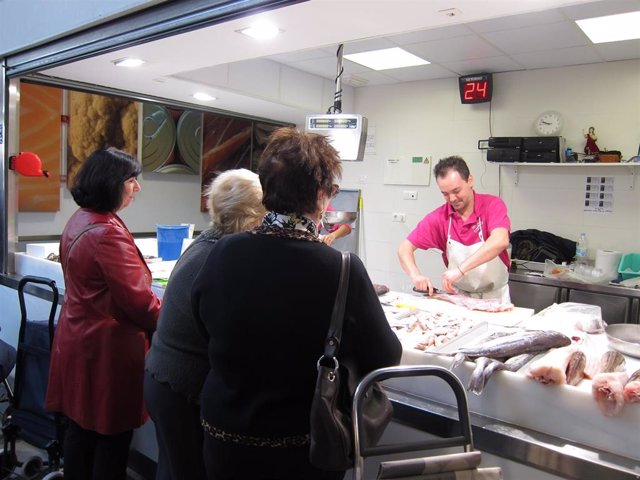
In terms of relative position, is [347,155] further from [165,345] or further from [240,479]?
[240,479]

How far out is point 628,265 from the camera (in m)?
4.38

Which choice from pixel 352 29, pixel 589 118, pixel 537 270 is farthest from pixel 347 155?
pixel 589 118

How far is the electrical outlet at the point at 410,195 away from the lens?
18.6ft

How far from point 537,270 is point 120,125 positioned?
13.5 feet

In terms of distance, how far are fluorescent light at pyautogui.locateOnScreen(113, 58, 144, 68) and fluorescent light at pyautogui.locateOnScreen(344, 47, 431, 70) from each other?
2.15 metres

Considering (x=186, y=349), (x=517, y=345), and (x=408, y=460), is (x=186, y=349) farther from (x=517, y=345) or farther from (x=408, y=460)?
(x=517, y=345)

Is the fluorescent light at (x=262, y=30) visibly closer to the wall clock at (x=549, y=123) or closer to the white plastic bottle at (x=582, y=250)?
the wall clock at (x=549, y=123)

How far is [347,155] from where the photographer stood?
261 centimetres

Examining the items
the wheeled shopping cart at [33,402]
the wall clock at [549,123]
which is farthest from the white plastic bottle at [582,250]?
the wheeled shopping cart at [33,402]

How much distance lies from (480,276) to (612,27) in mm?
2086

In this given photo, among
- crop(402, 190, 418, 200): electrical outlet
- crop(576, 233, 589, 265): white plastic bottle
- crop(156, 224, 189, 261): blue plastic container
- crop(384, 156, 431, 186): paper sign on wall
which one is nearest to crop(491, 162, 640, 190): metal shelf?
crop(576, 233, 589, 265): white plastic bottle

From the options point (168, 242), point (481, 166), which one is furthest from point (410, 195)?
point (168, 242)

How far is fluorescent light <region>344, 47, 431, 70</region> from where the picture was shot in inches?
183

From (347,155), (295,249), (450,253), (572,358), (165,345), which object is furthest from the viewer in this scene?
(450,253)
